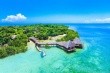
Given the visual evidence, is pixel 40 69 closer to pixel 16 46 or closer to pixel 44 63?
pixel 44 63

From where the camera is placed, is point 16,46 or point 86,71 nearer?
point 86,71

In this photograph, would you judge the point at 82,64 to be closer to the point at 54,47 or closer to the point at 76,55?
the point at 76,55

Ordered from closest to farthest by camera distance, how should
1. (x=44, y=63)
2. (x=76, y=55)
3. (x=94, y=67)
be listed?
(x=94, y=67)
(x=44, y=63)
(x=76, y=55)

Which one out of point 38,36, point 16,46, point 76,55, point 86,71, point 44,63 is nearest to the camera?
point 86,71

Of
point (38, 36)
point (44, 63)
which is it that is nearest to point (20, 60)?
point (44, 63)

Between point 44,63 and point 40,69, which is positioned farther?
point 44,63

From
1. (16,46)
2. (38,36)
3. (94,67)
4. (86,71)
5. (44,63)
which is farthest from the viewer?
(38,36)

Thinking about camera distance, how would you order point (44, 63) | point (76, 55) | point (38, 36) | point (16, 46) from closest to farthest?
point (44, 63) < point (76, 55) < point (16, 46) < point (38, 36)

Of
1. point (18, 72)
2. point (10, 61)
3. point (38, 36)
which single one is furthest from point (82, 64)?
point (38, 36)
